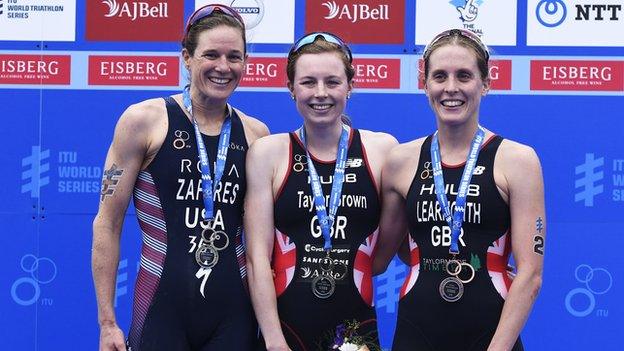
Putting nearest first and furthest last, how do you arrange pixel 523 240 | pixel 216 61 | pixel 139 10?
1. pixel 523 240
2. pixel 216 61
3. pixel 139 10

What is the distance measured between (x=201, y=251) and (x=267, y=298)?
0.31m

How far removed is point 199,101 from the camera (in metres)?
3.80

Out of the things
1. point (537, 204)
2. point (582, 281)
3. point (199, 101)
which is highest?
point (199, 101)

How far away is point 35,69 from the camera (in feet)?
16.9

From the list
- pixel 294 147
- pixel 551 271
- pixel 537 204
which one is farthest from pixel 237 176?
pixel 551 271

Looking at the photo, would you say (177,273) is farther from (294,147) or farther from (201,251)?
(294,147)

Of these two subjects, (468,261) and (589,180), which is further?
(589,180)

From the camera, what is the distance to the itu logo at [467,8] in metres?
4.99

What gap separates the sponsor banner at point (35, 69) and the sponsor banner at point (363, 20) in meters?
1.23

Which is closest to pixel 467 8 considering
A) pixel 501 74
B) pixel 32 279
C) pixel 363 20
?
pixel 501 74

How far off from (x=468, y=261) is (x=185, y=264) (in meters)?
0.99

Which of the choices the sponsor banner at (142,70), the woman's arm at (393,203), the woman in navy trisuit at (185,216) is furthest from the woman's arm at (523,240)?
the sponsor banner at (142,70)

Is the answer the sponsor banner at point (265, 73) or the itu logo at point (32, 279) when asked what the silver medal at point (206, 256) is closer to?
the sponsor banner at point (265, 73)

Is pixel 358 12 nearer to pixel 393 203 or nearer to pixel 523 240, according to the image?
pixel 393 203
